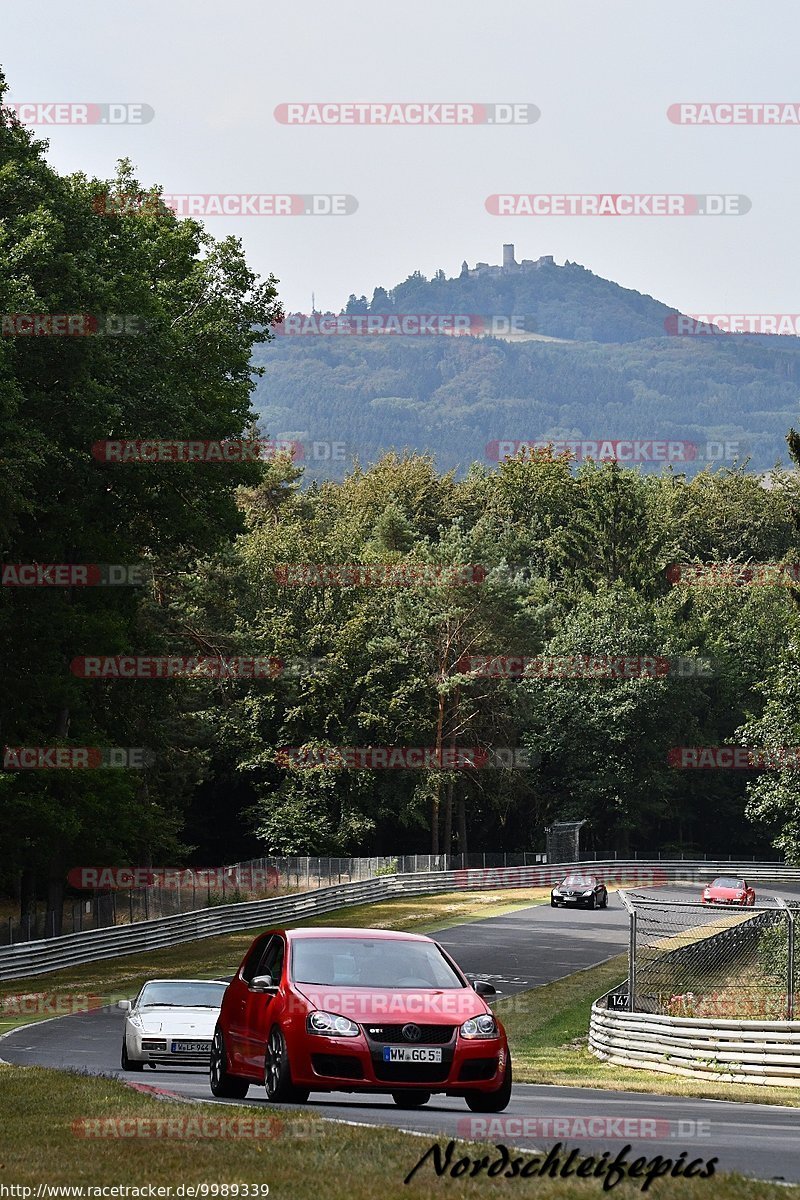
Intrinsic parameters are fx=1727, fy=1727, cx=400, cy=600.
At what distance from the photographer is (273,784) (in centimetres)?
7819

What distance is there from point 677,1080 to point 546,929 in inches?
1260

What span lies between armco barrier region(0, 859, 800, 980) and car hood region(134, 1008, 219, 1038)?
19.5 m

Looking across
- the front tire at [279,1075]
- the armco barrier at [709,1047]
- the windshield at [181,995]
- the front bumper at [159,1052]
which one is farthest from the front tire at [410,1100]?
the windshield at [181,995]

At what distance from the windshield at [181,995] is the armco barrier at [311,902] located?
18627 mm

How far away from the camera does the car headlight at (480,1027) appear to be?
13.0 metres

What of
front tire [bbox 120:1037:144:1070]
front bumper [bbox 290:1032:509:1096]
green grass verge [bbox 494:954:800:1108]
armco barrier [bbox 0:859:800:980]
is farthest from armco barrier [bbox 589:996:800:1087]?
armco barrier [bbox 0:859:800:980]

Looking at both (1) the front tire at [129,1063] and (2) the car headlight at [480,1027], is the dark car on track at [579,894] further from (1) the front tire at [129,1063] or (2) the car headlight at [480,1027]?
(2) the car headlight at [480,1027]

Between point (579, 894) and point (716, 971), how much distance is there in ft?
125

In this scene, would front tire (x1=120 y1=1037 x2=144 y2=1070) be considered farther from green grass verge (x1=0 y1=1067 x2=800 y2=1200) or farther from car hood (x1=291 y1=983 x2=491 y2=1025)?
car hood (x1=291 y1=983 x2=491 y2=1025)

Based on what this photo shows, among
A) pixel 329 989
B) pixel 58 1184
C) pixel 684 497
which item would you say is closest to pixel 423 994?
pixel 329 989

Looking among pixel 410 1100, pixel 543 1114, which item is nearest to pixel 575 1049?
pixel 410 1100

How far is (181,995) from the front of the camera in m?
21.5

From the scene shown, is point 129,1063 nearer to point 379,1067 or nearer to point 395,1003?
point 395,1003

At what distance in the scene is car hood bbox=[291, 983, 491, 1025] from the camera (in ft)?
42.3
